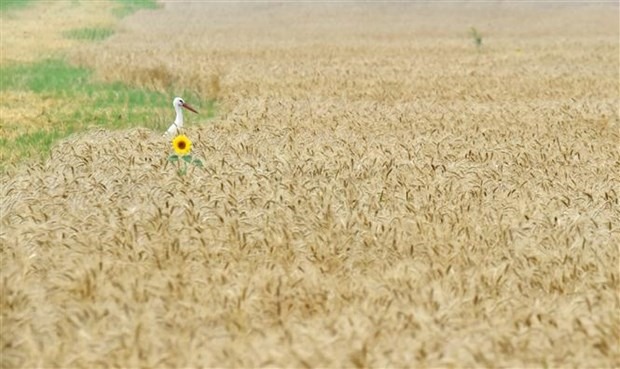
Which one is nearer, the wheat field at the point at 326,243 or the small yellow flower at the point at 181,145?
the wheat field at the point at 326,243

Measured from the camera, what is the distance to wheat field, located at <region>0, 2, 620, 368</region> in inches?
243

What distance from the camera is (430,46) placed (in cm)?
3869

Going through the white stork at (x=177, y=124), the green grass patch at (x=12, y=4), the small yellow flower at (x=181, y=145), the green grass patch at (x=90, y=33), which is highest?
the small yellow flower at (x=181, y=145)

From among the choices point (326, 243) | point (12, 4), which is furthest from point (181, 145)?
point (12, 4)

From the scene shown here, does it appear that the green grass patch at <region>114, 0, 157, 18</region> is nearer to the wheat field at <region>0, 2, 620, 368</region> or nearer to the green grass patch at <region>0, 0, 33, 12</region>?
the green grass patch at <region>0, 0, 33, 12</region>

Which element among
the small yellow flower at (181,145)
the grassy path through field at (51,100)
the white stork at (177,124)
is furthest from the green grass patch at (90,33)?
the small yellow flower at (181,145)

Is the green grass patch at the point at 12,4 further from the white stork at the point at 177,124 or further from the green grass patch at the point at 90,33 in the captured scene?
the white stork at the point at 177,124

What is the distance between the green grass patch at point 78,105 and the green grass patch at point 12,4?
3710 centimetres

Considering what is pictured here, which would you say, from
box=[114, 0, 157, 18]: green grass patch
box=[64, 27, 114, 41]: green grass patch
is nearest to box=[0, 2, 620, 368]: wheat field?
box=[64, 27, 114, 41]: green grass patch

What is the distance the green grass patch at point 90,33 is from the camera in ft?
153

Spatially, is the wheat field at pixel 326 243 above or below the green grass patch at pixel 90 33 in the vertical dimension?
above

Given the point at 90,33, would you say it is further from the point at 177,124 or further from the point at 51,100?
the point at 177,124

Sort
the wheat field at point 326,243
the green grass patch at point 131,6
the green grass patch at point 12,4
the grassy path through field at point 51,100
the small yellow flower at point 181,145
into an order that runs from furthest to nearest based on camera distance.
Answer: the green grass patch at point 131,6 < the green grass patch at point 12,4 < the grassy path through field at point 51,100 < the small yellow flower at point 181,145 < the wheat field at point 326,243

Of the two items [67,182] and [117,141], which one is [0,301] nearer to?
[67,182]
